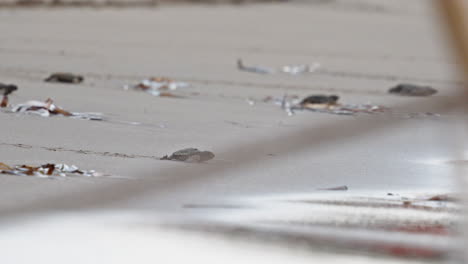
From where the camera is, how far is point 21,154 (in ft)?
7.01

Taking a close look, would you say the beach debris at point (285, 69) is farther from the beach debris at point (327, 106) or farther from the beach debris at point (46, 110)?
the beach debris at point (46, 110)

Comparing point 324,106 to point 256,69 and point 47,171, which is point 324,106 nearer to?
point 256,69

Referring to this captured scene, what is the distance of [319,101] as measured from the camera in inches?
116

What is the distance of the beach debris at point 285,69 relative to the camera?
357cm

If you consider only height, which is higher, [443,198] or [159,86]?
[159,86]

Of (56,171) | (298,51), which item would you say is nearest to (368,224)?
(56,171)

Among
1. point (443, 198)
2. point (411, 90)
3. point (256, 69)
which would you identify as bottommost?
point (443, 198)

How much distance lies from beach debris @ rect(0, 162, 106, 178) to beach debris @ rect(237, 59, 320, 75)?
1.63 metres

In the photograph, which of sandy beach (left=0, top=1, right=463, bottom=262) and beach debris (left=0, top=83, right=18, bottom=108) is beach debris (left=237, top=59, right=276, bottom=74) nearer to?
sandy beach (left=0, top=1, right=463, bottom=262)

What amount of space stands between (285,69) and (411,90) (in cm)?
58

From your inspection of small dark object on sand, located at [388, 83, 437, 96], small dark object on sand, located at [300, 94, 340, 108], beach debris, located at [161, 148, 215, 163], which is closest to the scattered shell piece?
small dark object on sand, located at [300, 94, 340, 108]

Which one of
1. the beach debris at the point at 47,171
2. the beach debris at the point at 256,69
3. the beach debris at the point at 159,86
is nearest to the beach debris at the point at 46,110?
the beach debris at the point at 159,86

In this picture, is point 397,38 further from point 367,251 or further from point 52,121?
point 367,251

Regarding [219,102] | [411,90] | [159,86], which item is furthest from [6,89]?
[411,90]
